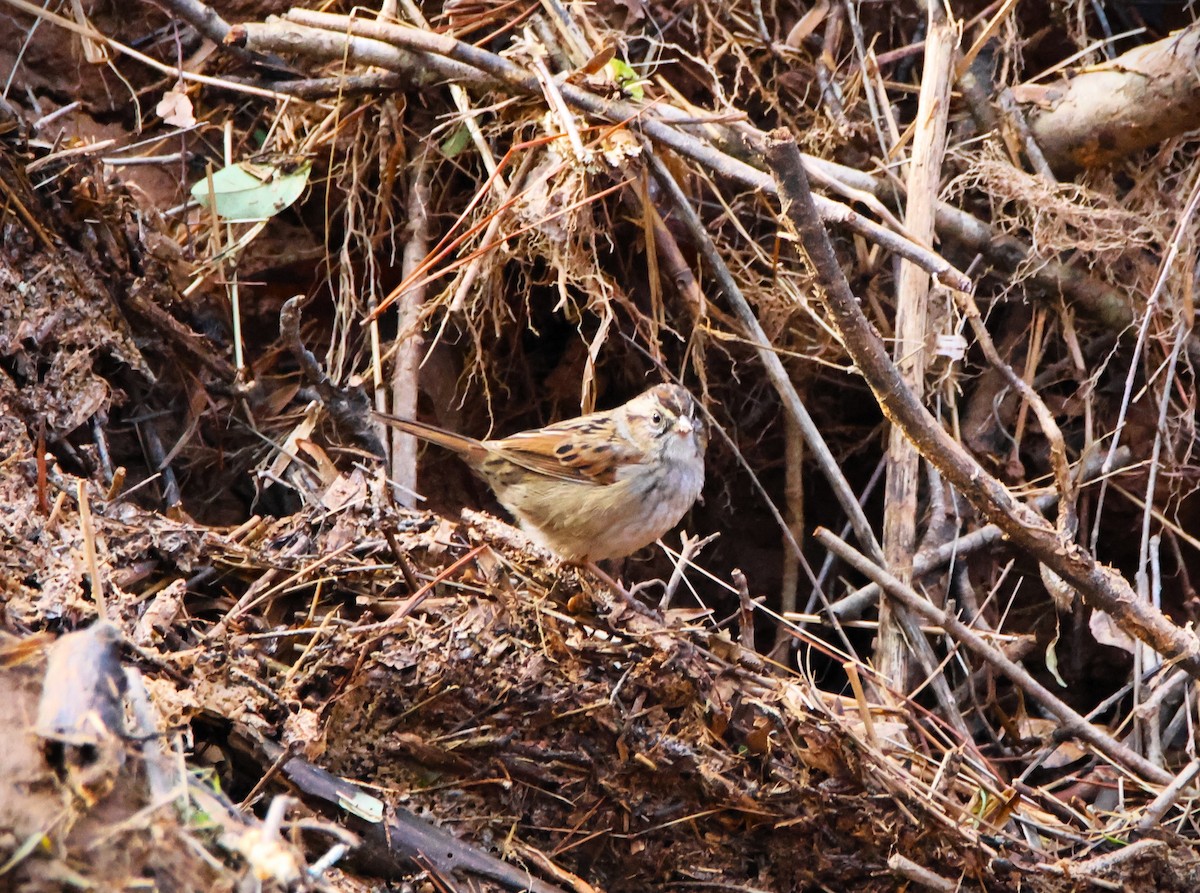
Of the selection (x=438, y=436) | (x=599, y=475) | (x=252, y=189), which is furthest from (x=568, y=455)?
(x=252, y=189)

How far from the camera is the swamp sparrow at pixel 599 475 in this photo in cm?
394

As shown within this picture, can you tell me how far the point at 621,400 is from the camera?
16.0ft

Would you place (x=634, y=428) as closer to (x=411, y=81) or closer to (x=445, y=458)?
(x=445, y=458)

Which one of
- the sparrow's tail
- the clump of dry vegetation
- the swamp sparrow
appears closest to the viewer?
the clump of dry vegetation

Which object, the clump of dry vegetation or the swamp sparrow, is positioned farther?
the swamp sparrow

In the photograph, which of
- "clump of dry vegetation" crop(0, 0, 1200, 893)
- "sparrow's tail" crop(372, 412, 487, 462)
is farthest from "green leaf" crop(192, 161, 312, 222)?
"sparrow's tail" crop(372, 412, 487, 462)

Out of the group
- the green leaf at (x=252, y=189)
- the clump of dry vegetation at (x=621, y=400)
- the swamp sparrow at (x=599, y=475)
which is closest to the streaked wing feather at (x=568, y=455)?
the swamp sparrow at (x=599, y=475)

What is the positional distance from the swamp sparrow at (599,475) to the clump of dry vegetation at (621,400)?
20 centimetres

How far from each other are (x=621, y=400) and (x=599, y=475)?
93 centimetres

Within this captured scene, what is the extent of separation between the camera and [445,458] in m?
4.66

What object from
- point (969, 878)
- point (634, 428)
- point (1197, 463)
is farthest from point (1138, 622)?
point (634, 428)

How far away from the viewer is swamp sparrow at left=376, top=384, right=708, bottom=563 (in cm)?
394

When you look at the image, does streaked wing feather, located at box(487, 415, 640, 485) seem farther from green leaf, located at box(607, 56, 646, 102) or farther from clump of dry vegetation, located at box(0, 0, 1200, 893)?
green leaf, located at box(607, 56, 646, 102)

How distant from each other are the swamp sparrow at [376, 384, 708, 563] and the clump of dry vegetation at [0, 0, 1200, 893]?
0.20m
